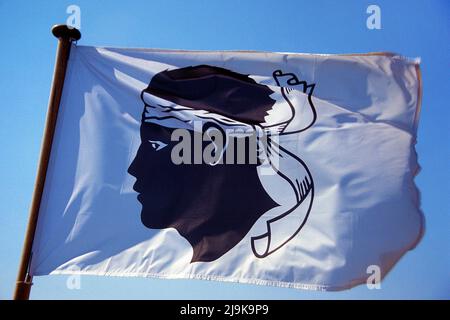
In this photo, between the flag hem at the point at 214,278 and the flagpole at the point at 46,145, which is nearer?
the flagpole at the point at 46,145

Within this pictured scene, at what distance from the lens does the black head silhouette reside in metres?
5.85

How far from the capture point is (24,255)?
5289 millimetres

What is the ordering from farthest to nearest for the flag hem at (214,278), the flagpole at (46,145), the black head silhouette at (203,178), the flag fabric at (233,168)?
the black head silhouette at (203,178)
the flag fabric at (233,168)
the flag hem at (214,278)
the flagpole at (46,145)

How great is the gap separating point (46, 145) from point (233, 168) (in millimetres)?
2318

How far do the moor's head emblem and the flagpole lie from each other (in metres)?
1.07

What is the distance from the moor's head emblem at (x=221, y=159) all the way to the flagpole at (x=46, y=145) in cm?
107

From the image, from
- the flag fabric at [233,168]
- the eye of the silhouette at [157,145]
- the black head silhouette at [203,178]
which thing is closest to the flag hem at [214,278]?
the flag fabric at [233,168]

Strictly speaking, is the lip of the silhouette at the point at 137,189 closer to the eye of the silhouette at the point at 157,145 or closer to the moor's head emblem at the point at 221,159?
the moor's head emblem at the point at 221,159

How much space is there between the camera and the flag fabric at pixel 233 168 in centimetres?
559

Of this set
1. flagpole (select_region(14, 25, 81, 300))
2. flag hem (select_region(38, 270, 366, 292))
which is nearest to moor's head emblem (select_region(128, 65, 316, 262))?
flag hem (select_region(38, 270, 366, 292))

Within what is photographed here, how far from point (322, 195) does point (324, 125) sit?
3.19 ft

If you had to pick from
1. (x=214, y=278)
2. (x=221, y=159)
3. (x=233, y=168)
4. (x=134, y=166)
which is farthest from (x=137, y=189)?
(x=214, y=278)

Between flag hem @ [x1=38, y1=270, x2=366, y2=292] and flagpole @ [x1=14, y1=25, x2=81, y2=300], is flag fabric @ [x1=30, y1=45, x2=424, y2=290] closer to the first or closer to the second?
flag hem @ [x1=38, y1=270, x2=366, y2=292]
